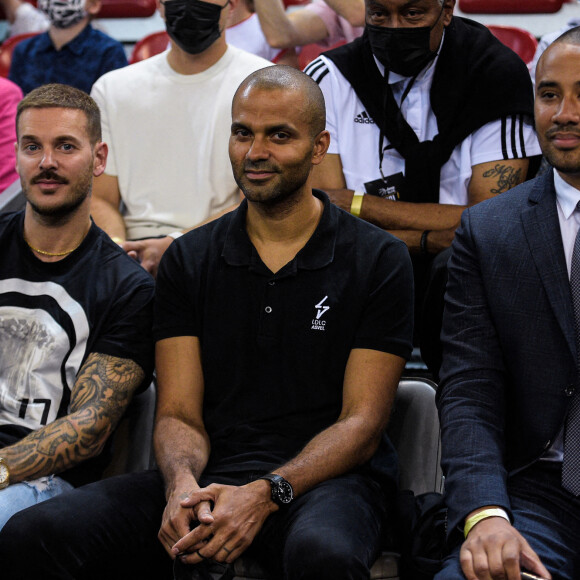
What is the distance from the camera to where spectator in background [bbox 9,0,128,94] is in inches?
184

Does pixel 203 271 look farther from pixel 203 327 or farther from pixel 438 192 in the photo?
pixel 438 192

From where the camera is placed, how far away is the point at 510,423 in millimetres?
2217

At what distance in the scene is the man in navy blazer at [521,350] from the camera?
6.70 ft

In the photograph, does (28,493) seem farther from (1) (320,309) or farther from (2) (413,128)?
(2) (413,128)

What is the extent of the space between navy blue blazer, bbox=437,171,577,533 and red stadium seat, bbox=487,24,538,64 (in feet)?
8.27

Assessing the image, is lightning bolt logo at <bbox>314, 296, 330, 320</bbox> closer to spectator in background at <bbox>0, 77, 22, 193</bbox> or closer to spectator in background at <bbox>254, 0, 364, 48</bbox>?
spectator in background at <bbox>0, 77, 22, 193</bbox>

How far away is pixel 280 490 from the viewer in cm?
218

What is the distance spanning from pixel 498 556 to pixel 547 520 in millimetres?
247

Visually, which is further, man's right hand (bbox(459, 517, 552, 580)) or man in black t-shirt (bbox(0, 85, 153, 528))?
man in black t-shirt (bbox(0, 85, 153, 528))

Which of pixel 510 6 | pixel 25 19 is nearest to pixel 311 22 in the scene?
pixel 510 6

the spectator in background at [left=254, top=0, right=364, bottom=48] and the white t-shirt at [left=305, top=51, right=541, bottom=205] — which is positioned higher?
the spectator in background at [left=254, top=0, right=364, bottom=48]

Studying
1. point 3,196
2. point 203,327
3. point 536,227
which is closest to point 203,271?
point 203,327

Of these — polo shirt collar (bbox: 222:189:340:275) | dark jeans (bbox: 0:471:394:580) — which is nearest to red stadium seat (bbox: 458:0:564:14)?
polo shirt collar (bbox: 222:189:340:275)

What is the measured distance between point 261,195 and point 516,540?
110 cm
